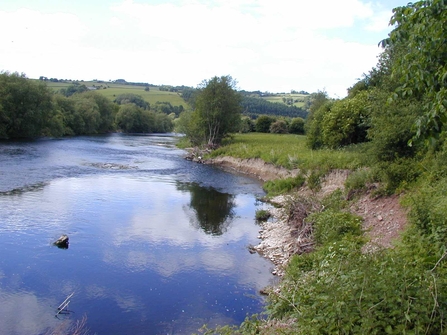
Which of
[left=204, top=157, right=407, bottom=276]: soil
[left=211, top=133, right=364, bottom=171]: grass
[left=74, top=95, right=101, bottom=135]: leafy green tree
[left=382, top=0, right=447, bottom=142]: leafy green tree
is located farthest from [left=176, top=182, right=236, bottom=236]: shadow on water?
[left=74, top=95, right=101, bottom=135]: leafy green tree

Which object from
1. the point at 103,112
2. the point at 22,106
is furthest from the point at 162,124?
the point at 22,106

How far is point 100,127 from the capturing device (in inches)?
3410

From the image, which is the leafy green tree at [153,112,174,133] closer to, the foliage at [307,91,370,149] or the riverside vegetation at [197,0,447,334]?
the foliage at [307,91,370,149]

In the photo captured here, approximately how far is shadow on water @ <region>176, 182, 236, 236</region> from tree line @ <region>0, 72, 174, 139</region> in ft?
121

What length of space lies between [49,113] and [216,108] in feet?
95.2

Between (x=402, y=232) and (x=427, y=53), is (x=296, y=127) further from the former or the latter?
(x=427, y=53)

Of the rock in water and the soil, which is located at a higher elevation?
the soil

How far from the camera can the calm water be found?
10.1 m

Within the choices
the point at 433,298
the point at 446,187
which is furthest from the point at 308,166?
the point at 433,298

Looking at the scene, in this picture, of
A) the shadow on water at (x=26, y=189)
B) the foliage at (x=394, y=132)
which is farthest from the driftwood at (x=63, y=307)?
the shadow on water at (x=26, y=189)

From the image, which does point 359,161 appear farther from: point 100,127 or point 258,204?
point 100,127

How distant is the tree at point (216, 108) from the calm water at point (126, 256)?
23347 millimetres

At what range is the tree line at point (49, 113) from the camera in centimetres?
5359

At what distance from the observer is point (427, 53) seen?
5.21m
